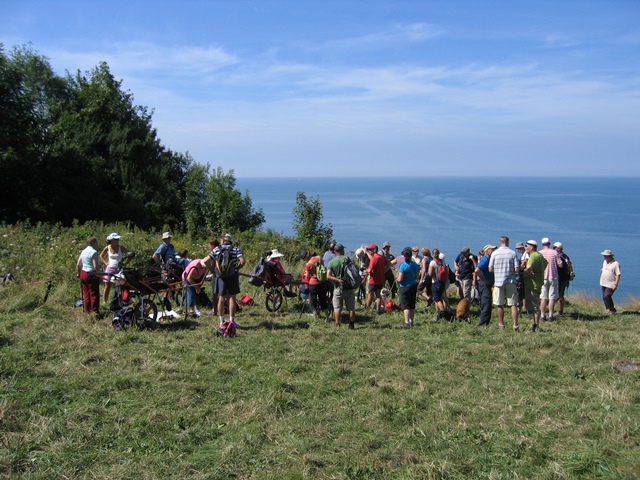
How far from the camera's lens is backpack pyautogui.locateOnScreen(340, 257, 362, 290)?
33.2 feet

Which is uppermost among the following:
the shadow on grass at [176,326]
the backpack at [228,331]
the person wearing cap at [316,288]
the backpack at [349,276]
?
the backpack at [349,276]

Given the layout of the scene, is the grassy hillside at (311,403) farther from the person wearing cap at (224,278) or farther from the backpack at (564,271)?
the backpack at (564,271)

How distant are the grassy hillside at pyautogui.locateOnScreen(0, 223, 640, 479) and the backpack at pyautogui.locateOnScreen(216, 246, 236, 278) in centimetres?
103

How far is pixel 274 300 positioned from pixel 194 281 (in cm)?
167

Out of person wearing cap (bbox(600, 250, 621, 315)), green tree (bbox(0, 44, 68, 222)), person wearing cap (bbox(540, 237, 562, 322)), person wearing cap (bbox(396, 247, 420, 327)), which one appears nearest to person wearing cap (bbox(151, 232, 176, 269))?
person wearing cap (bbox(396, 247, 420, 327))

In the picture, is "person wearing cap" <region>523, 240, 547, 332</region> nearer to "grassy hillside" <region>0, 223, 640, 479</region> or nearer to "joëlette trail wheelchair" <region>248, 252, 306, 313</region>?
"grassy hillside" <region>0, 223, 640, 479</region>

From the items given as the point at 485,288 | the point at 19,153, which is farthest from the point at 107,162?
the point at 485,288

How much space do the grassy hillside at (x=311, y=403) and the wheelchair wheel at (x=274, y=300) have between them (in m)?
1.55

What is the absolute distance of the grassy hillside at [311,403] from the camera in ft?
15.8

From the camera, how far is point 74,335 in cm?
852

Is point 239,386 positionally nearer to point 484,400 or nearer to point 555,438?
point 484,400

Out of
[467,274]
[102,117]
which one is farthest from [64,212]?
[467,274]

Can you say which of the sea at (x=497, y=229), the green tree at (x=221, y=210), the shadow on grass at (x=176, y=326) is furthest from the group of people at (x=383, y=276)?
the sea at (x=497, y=229)

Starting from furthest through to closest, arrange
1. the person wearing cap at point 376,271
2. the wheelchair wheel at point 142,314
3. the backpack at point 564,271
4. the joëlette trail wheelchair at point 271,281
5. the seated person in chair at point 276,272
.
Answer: the backpack at point 564,271 < the person wearing cap at point 376,271 < the seated person in chair at point 276,272 < the joëlette trail wheelchair at point 271,281 < the wheelchair wheel at point 142,314
